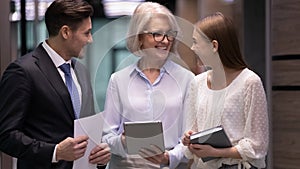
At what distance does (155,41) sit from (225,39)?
244mm

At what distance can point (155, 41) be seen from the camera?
1896mm

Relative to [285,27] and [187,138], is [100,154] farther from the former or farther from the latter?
[285,27]

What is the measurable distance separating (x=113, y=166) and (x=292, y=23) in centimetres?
150

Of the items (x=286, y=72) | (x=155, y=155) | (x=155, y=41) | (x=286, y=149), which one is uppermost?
(x=155, y=41)

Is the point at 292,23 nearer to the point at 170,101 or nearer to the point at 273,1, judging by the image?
the point at 273,1

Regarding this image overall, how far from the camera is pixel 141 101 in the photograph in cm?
190

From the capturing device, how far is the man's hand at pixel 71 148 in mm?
1812

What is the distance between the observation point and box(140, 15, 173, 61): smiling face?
6.22ft

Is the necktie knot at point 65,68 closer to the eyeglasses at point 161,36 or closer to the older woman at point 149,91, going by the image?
the older woman at point 149,91

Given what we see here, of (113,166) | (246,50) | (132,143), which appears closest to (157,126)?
(132,143)

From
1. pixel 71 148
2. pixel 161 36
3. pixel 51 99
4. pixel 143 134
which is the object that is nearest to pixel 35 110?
pixel 51 99

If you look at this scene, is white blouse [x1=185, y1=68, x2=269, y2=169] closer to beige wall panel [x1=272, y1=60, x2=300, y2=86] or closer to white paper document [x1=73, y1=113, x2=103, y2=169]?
white paper document [x1=73, y1=113, x2=103, y2=169]

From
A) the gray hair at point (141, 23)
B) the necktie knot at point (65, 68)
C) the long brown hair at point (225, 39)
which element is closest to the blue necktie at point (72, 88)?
the necktie knot at point (65, 68)

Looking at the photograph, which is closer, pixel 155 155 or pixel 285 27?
pixel 155 155
